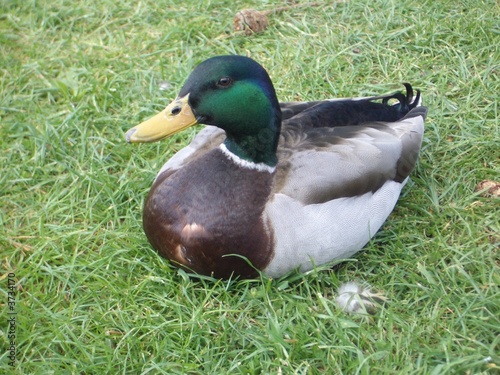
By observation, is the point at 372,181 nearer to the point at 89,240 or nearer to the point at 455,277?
the point at 455,277

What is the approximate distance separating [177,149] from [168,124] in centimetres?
110

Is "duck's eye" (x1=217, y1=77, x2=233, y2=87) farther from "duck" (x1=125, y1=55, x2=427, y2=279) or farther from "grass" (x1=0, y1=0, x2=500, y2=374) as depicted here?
"grass" (x1=0, y1=0, x2=500, y2=374)

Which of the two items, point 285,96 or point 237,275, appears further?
point 285,96

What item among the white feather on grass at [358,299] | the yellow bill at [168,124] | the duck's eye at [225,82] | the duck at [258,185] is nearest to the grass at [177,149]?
the white feather on grass at [358,299]

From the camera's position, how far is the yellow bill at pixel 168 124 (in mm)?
2578

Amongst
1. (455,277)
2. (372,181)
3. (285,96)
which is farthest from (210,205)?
(285,96)

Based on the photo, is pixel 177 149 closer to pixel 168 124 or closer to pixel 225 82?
pixel 168 124

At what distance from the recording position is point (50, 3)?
4.80 m

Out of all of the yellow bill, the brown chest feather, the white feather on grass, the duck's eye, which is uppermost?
the duck's eye

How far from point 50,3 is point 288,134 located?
2.81 meters

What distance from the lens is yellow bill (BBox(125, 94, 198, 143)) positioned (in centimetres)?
258

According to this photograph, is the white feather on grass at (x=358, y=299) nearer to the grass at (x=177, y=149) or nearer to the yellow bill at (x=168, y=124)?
the grass at (x=177, y=149)

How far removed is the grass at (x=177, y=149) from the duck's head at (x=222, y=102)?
2.21 feet

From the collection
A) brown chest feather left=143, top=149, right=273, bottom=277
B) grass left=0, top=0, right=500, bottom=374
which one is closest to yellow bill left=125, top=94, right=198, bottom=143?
brown chest feather left=143, top=149, right=273, bottom=277
